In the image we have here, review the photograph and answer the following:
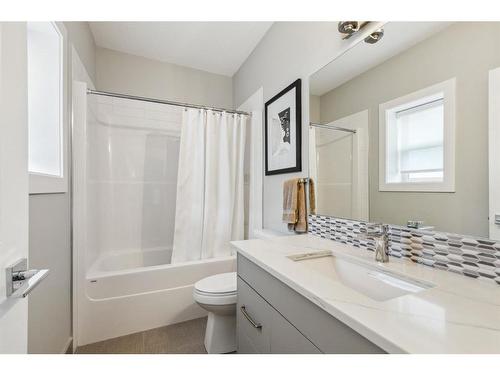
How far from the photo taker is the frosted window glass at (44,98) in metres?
1.22

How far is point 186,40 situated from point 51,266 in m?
2.14

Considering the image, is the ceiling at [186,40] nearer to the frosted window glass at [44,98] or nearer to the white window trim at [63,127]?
the white window trim at [63,127]

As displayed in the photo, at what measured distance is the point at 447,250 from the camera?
0.85 m

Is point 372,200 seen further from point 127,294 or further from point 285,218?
point 127,294

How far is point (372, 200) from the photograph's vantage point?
1.15 meters

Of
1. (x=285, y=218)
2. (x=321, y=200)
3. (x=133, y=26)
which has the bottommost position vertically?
(x=285, y=218)

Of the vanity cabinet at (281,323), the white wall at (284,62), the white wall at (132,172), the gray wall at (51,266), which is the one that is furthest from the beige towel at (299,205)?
the white wall at (132,172)

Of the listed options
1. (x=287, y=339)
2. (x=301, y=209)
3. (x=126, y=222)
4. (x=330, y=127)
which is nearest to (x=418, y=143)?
(x=330, y=127)

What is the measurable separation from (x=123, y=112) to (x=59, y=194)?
139cm

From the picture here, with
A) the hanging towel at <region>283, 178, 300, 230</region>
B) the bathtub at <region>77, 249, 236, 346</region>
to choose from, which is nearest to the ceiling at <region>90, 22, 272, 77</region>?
the hanging towel at <region>283, 178, 300, 230</region>

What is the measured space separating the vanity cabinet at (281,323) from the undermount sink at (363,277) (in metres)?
0.22

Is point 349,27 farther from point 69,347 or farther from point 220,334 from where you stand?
point 69,347

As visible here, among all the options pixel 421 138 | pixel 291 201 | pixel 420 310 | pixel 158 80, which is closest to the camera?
pixel 420 310
